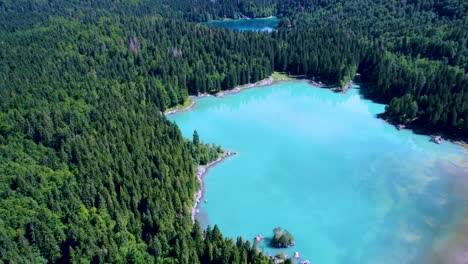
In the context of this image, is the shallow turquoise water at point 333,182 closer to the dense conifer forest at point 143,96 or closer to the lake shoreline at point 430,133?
the lake shoreline at point 430,133

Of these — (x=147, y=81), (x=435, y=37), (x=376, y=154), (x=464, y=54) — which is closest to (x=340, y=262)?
(x=376, y=154)

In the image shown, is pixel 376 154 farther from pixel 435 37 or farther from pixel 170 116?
pixel 435 37

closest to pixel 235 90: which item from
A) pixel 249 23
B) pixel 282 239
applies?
pixel 282 239

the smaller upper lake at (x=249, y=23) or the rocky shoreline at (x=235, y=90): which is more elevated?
the smaller upper lake at (x=249, y=23)

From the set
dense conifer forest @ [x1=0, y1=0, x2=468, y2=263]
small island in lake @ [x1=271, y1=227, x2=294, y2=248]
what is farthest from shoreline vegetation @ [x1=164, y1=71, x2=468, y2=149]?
small island in lake @ [x1=271, y1=227, x2=294, y2=248]

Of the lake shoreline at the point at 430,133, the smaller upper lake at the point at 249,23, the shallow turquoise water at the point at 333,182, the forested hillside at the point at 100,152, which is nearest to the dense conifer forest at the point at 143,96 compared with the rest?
the forested hillside at the point at 100,152

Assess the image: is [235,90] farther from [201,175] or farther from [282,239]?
[282,239]

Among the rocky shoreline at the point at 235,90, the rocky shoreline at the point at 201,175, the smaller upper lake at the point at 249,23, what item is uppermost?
the smaller upper lake at the point at 249,23
